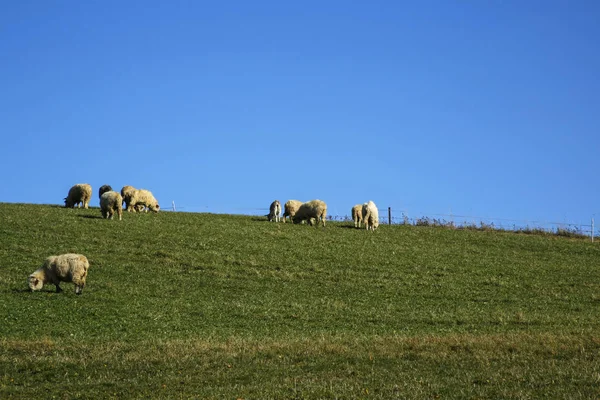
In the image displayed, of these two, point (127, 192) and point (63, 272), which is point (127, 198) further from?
point (63, 272)

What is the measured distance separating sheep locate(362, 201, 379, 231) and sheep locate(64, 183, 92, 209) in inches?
721

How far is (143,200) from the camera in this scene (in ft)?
173

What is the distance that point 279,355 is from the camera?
19828 mm

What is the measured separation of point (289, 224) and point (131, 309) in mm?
24708

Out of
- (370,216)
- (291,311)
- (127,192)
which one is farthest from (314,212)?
(291,311)

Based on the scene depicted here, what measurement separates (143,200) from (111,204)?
575cm

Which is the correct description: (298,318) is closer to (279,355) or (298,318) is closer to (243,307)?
(243,307)

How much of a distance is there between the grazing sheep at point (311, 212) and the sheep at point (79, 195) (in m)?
13.8

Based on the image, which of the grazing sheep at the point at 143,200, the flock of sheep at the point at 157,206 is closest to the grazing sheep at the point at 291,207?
the flock of sheep at the point at 157,206

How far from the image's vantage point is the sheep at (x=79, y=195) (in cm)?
5203

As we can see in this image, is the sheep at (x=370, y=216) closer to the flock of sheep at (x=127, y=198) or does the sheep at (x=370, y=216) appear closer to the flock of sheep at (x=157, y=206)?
the flock of sheep at (x=157, y=206)

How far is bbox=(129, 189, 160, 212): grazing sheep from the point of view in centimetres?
5244

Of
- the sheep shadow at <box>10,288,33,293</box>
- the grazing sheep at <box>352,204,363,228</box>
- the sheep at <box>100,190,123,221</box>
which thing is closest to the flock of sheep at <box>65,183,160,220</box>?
the sheep at <box>100,190,123,221</box>

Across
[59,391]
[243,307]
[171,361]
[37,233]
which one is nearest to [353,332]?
[243,307]
